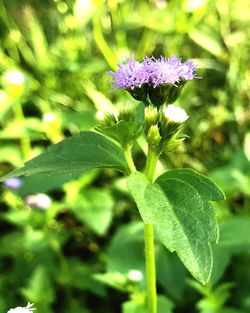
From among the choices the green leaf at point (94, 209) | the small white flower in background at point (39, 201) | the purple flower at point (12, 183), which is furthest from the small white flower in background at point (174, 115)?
the purple flower at point (12, 183)

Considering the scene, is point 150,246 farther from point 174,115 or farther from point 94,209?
point 94,209

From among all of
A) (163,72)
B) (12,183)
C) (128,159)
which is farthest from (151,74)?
(12,183)

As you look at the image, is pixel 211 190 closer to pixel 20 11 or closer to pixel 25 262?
pixel 25 262

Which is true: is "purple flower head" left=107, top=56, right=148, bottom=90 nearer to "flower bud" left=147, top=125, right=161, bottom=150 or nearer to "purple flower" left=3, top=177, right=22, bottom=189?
"flower bud" left=147, top=125, right=161, bottom=150

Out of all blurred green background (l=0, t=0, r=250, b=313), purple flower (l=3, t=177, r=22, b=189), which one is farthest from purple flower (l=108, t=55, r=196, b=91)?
purple flower (l=3, t=177, r=22, b=189)

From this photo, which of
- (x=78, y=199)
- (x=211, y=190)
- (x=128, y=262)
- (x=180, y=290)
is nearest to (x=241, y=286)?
(x=180, y=290)

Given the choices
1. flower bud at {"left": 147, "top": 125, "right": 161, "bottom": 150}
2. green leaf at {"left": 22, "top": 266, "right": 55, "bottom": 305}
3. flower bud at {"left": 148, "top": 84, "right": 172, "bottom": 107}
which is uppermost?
green leaf at {"left": 22, "top": 266, "right": 55, "bottom": 305}

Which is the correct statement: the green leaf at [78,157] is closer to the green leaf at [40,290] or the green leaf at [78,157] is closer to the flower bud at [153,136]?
the flower bud at [153,136]
